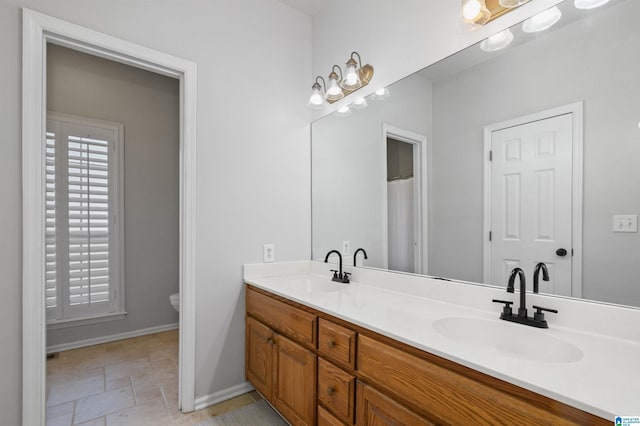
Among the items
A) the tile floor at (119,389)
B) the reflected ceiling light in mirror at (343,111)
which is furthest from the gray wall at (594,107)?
the tile floor at (119,389)

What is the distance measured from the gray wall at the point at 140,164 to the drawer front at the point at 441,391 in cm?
284

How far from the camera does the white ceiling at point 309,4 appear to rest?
2.29 meters

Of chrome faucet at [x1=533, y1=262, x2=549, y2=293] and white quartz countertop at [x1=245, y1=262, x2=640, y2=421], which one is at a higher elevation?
chrome faucet at [x1=533, y1=262, x2=549, y2=293]

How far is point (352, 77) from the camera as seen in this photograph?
6.46ft

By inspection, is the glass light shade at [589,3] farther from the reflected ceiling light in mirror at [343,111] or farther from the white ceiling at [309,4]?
the white ceiling at [309,4]

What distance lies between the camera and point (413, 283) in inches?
65.2

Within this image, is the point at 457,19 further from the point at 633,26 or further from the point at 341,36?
the point at 341,36

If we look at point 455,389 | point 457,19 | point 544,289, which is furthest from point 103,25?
point 544,289

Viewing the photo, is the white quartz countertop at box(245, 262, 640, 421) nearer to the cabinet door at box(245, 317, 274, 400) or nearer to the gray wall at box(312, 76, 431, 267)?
the cabinet door at box(245, 317, 274, 400)

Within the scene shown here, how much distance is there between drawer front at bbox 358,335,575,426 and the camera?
75 centimetres

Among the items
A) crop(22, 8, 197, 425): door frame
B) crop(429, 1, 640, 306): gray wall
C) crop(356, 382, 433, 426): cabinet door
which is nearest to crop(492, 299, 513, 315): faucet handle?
crop(429, 1, 640, 306): gray wall

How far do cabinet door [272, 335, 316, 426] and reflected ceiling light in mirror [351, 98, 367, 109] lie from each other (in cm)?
151

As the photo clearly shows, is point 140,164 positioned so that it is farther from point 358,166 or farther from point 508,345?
point 508,345

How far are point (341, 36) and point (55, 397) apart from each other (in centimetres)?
312
